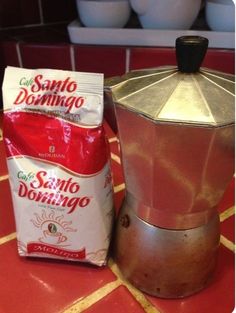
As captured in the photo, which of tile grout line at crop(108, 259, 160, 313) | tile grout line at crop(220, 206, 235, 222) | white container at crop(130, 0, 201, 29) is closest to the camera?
tile grout line at crop(108, 259, 160, 313)

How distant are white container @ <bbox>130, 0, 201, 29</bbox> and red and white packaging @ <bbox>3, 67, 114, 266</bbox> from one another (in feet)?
1.28

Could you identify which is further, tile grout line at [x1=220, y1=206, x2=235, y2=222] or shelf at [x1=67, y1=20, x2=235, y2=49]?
shelf at [x1=67, y1=20, x2=235, y2=49]

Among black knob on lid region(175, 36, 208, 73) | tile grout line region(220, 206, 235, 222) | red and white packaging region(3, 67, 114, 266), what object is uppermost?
black knob on lid region(175, 36, 208, 73)

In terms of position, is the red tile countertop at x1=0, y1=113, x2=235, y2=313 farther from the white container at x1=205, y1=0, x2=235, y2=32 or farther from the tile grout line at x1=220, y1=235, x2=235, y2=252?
the white container at x1=205, y1=0, x2=235, y2=32

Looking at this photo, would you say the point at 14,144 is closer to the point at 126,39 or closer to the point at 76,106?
the point at 76,106

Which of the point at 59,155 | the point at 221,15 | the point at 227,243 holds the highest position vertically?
the point at 221,15

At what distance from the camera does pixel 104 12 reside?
0.80m

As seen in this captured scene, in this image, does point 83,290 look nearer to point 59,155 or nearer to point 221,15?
point 59,155

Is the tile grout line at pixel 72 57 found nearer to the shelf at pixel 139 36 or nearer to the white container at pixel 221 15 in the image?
the shelf at pixel 139 36

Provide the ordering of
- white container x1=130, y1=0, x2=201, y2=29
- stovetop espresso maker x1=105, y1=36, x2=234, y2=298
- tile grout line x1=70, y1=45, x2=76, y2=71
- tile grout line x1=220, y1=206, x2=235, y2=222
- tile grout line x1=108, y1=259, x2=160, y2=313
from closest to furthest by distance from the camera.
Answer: stovetop espresso maker x1=105, y1=36, x2=234, y2=298 → tile grout line x1=108, y1=259, x2=160, y2=313 → tile grout line x1=220, y1=206, x2=235, y2=222 → white container x1=130, y1=0, x2=201, y2=29 → tile grout line x1=70, y1=45, x2=76, y2=71

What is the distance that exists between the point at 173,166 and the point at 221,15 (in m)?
0.54

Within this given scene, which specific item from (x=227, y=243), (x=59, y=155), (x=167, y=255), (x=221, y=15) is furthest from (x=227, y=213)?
(x=221, y=15)

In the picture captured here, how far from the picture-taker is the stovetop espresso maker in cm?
36

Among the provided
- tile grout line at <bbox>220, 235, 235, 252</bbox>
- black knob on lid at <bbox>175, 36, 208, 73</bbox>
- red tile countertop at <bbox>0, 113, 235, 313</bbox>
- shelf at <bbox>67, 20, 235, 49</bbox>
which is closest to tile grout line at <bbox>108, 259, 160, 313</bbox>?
red tile countertop at <bbox>0, 113, 235, 313</bbox>
